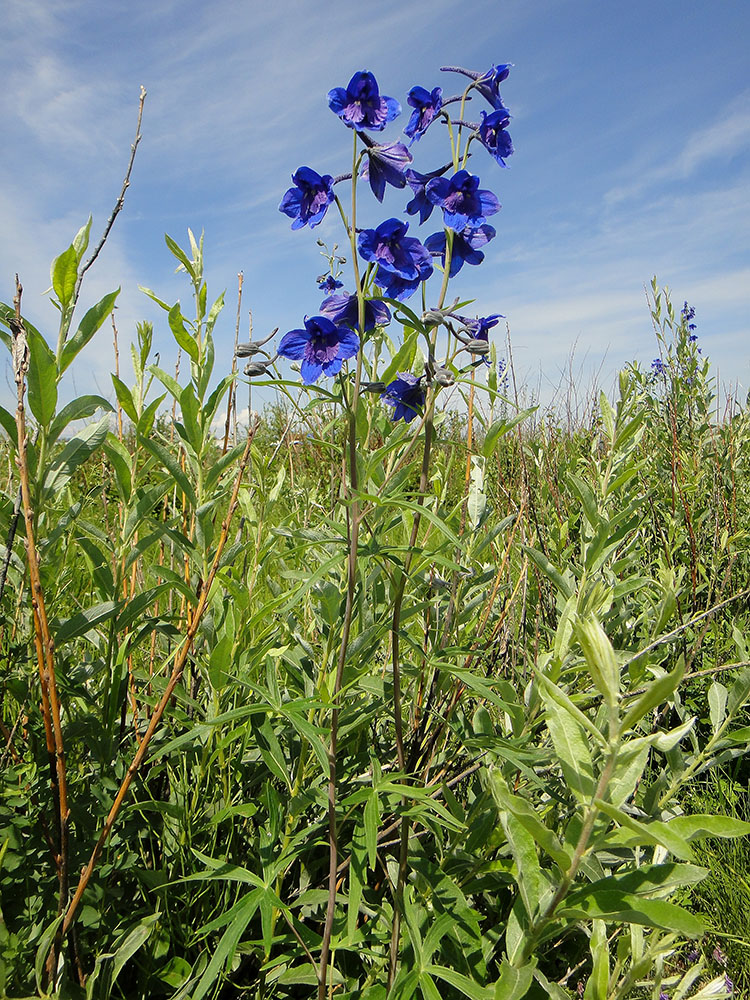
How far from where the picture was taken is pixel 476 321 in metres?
1.56

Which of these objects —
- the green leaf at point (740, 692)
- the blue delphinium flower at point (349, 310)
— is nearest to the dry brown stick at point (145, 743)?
the blue delphinium flower at point (349, 310)

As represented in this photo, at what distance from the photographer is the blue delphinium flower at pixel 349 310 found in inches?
54.6

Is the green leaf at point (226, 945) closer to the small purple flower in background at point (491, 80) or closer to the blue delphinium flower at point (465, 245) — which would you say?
the blue delphinium flower at point (465, 245)

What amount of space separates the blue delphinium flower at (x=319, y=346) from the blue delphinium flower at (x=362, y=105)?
0.43 meters

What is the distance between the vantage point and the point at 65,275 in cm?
127

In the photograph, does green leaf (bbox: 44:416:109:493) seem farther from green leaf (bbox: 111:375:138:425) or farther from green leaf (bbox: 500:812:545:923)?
green leaf (bbox: 500:812:545:923)

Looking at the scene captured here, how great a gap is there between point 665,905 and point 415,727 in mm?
1033

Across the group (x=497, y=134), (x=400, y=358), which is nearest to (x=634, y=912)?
(x=400, y=358)

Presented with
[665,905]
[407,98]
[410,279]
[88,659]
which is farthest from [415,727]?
[407,98]

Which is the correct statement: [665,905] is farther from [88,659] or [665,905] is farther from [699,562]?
[699,562]

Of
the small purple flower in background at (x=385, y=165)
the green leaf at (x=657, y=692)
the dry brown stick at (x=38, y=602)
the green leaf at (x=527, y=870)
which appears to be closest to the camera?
the green leaf at (x=657, y=692)

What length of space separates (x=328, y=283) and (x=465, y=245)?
0.74 metres

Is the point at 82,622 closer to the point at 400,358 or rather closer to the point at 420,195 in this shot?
the point at 400,358

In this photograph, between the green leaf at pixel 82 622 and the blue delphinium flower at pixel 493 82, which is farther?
the blue delphinium flower at pixel 493 82
